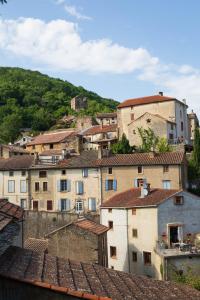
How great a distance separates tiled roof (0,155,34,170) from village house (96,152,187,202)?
32.4 ft

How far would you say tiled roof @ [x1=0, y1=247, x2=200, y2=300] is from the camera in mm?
7164

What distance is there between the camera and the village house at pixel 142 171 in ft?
139

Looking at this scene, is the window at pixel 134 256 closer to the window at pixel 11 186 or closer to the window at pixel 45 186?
the window at pixel 45 186

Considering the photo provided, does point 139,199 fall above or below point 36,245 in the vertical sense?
above

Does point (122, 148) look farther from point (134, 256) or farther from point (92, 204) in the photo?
point (134, 256)

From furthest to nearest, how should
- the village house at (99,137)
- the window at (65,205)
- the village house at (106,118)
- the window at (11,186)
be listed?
the village house at (106,118), the village house at (99,137), the window at (11,186), the window at (65,205)

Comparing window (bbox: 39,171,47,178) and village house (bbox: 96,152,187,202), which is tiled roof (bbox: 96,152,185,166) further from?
window (bbox: 39,171,47,178)

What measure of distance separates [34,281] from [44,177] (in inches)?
1636

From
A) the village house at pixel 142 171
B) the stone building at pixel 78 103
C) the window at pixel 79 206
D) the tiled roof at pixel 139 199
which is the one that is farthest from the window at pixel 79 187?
the stone building at pixel 78 103

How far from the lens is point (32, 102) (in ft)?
437

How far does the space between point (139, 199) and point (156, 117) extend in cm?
2422

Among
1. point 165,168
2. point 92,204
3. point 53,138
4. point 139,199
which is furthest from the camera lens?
point 53,138

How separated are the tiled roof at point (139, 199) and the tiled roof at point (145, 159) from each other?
5675mm

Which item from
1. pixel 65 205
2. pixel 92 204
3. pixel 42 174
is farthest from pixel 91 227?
pixel 42 174
